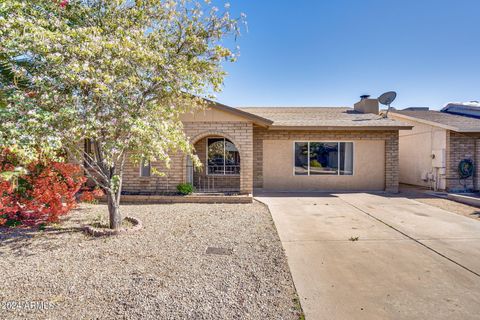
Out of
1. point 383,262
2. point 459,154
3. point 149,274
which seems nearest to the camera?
point 149,274

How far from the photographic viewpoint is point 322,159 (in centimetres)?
1165

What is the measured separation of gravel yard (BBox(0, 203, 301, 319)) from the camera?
2.85 m

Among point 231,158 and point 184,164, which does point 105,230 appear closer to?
point 184,164

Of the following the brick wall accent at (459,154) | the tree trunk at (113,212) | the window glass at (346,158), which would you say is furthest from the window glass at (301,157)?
the tree trunk at (113,212)

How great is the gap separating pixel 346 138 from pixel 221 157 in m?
5.92

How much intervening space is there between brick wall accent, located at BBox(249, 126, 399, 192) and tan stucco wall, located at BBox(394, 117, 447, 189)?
6.97 ft

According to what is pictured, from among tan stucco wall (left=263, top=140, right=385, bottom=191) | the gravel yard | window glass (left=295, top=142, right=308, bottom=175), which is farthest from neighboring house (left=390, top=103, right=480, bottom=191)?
the gravel yard

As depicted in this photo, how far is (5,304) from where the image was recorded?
9.65 ft

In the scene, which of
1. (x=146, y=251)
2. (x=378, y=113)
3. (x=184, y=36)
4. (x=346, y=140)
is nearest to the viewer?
(x=146, y=251)

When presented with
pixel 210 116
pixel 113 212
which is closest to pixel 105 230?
pixel 113 212

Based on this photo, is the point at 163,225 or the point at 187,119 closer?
the point at 163,225

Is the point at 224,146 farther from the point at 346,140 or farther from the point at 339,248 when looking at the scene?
the point at 339,248

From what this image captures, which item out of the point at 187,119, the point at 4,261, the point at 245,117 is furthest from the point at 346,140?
the point at 4,261

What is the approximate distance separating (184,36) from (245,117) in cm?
398
